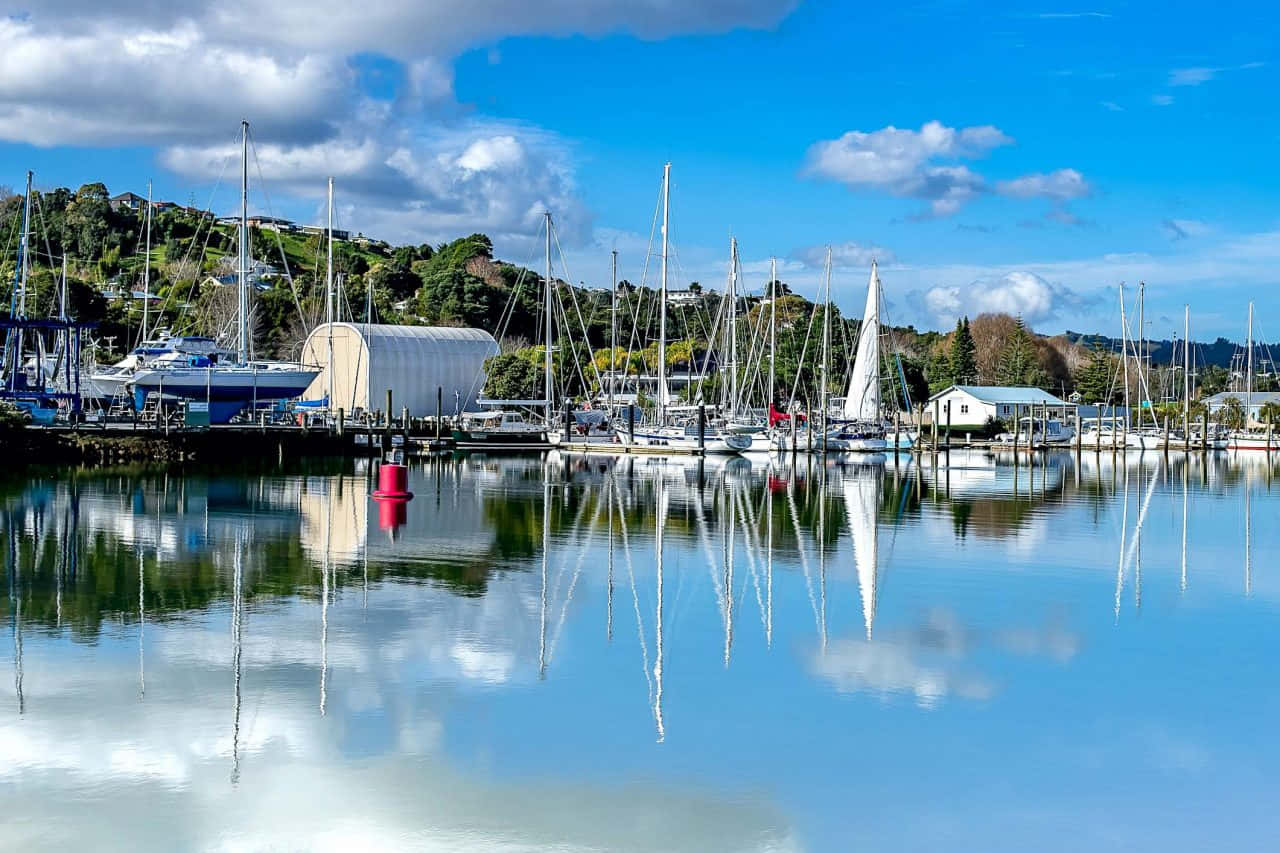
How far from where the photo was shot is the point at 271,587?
20.8m

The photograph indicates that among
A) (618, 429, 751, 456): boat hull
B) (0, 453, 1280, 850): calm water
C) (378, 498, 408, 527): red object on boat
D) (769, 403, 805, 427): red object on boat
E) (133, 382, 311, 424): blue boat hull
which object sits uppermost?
(133, 382, 311, 424): blue boat hull

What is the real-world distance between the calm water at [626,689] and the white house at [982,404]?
73.5m

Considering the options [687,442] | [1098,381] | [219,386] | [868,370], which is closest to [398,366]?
[219,386]

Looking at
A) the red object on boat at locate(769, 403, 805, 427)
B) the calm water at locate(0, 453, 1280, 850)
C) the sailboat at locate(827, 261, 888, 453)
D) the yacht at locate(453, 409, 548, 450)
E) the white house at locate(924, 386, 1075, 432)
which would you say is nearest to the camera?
the calm water at locate(0, 453, 1280, 850)

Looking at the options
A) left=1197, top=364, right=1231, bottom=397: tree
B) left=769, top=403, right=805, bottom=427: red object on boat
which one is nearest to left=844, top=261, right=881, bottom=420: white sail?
left=769, top=403, right=805, bottom=427: red object on boat

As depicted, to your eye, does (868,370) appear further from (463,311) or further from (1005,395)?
(463,311)

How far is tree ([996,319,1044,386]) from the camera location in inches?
4732

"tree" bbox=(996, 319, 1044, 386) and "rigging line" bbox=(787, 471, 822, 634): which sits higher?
"tree" bbox=(996, 319, 1044, 386)

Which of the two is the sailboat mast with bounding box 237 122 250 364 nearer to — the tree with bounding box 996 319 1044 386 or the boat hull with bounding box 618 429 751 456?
the boat hull with bounding box 618 429 751 456

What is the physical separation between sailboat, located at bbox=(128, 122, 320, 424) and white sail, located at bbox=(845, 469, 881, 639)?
95.3 ft

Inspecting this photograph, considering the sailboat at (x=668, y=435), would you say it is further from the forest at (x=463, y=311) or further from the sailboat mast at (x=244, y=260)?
the sailboat mast at (x=244, y=260)

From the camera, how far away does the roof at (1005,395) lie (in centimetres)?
10331

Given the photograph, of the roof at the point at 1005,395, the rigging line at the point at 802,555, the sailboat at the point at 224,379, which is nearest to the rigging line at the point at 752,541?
the rigging line at the point at 802,555

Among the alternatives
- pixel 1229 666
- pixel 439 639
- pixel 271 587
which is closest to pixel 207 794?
pixel 439 639
